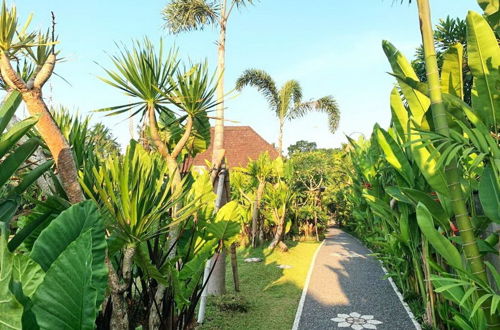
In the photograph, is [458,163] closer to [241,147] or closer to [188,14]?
[188,14]

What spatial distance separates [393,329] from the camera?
177 inches

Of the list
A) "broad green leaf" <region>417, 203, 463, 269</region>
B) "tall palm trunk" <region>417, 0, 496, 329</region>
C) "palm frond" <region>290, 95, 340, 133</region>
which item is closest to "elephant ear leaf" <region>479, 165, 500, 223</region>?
"tall palm trunk" <region>417, 0, 496, 329</region>

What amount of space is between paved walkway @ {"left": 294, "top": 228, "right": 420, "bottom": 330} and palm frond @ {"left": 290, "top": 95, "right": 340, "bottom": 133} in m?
10.1

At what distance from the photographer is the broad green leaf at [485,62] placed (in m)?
2.29

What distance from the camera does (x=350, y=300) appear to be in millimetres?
5785

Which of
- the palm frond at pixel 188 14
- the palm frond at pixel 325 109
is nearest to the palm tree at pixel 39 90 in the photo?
the palm frond at pixel 188 14

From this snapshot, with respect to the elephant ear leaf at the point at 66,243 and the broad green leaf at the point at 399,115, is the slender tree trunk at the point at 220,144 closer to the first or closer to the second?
the broad green leaf at the point at 399,115

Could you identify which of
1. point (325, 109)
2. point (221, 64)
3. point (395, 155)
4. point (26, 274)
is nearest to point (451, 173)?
point (395, 155)

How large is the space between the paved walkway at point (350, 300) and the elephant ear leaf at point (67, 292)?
413 cm

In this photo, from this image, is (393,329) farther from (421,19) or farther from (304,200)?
(304,200)

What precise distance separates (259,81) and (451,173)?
14.4 metres

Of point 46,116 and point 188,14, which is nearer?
point 46,116

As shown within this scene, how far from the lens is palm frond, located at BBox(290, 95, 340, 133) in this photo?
709 inches

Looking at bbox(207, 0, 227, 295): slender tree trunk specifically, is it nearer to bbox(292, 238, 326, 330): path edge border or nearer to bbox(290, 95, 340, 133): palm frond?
bbox(292, 238, 326, 330): path edge border
